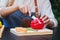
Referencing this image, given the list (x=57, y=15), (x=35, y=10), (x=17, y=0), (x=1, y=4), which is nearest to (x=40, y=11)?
(x=35, y=10)

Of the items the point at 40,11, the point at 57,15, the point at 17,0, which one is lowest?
the point at 57,15

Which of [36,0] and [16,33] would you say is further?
[36,0]

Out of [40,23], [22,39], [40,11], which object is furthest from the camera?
[40,11]

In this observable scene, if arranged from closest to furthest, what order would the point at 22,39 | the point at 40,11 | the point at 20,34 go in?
the point at 22,39 → the point at 20,34 → the point at 40,11

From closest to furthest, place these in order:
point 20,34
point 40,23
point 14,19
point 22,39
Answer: point 22,39 → point 20,34 → point 40,23 → point 14,19

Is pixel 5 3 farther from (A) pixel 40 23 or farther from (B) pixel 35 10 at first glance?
(A) pixel 40 23

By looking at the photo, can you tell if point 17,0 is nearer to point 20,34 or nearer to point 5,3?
point 5,3

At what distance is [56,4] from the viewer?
10.7ft

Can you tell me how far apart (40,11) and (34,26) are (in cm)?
98

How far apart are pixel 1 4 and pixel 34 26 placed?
0.99m

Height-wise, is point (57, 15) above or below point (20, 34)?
below

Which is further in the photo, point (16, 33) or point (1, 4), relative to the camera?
point (1, 4)

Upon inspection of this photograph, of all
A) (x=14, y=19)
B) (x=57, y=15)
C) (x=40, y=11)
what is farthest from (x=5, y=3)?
(x=57, y=15)

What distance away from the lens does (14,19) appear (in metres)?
2.16
